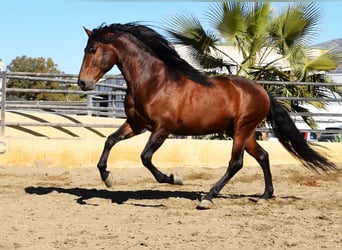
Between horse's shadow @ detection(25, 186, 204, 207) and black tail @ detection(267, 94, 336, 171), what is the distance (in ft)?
4.44

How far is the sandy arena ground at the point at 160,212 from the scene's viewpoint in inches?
197

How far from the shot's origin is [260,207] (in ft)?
23.2

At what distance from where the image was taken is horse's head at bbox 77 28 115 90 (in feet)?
23.1

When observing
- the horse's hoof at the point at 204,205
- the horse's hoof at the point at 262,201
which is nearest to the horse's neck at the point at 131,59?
the horse's hoof at the point at 204,205

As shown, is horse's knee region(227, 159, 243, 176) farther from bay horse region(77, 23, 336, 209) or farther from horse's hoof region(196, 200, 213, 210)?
horse's hoof region(196, 200, 213, 210)

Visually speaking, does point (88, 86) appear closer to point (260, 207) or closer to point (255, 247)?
point (260, 207)

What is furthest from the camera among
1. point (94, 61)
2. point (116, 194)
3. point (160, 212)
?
point (116, 194)

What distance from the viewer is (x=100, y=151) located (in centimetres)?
1050

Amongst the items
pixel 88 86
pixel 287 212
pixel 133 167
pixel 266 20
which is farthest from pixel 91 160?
pixel 266 20

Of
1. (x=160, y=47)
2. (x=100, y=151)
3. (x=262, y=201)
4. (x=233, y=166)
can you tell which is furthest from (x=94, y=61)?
(x=100, y=151)

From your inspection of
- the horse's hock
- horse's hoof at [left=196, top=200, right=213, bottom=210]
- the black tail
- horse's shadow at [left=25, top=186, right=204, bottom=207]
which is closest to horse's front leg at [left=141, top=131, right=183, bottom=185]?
horse's hoof at [left=196, top=200, right=213, bottom=210]

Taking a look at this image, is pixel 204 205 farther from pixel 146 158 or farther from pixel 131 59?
pixel 131 59

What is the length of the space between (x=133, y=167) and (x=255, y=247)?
5877mm

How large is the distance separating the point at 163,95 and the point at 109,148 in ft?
2.95
